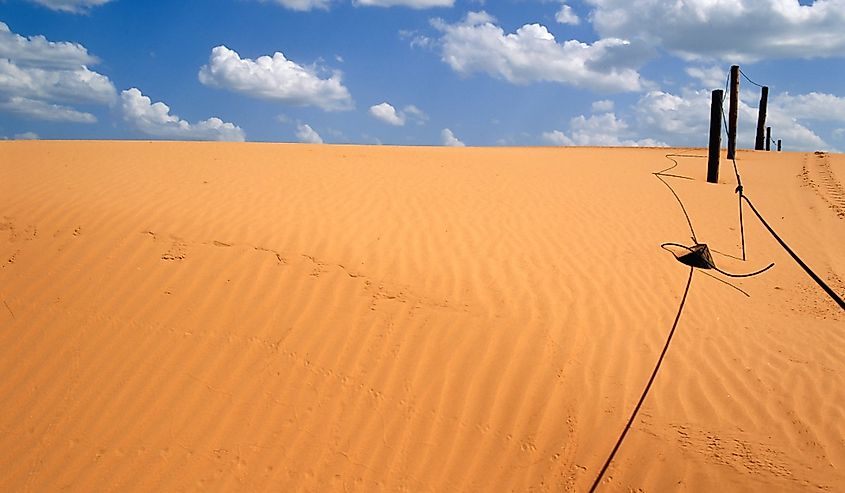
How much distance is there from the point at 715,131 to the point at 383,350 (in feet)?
33.0

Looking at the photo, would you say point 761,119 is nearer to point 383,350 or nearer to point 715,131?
point 715,131

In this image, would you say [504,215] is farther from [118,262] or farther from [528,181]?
[118,262]

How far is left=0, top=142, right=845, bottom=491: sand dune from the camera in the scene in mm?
3725

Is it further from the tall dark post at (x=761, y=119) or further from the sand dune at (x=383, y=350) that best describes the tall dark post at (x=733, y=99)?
the tall dark post at (x=761, y=119)

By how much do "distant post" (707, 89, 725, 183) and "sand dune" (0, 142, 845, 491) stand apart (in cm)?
441

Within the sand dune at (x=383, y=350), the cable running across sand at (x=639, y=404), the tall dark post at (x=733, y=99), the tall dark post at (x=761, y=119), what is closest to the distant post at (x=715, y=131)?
the tall dark post at (x=733, y=99)

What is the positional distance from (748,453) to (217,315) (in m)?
4.13

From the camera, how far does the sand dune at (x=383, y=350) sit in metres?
3.72

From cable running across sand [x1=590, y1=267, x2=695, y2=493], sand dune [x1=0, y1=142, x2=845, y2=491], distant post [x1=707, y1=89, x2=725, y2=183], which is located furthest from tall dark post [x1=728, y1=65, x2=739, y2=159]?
cable running across sand [x1=590, y1=267, x2=695, y2=493]

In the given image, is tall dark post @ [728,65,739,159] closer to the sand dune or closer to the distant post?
the distant post

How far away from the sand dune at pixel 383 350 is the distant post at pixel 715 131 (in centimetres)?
441

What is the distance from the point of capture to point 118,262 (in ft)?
18.4

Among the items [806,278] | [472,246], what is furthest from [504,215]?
[806,278]

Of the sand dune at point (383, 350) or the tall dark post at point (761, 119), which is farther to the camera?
the tall dark post at point (761, 119)
